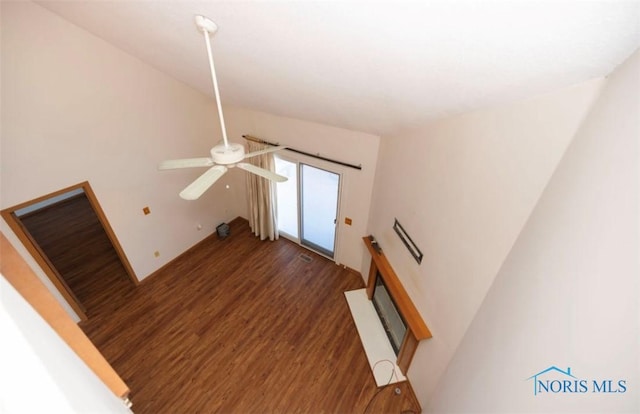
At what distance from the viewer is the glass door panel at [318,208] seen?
13.2 ft

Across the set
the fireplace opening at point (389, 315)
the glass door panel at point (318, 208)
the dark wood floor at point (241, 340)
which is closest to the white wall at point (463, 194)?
the fireplace opening at point (389, 315)

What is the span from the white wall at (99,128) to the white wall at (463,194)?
2.24m

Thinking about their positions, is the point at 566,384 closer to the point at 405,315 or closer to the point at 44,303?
the point at 405,315

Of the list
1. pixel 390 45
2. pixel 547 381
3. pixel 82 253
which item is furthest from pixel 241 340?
pixel 82 253

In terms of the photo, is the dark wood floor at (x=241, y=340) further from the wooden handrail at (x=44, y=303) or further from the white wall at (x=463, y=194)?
the wooden handrail at (x=44, y=303)

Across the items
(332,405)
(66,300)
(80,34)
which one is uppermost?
(80,34)

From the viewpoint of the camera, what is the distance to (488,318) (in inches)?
63.2

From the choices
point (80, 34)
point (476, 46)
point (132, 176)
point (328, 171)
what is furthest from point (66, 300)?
point (476, 46)

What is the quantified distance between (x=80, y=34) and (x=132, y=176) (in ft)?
5.45

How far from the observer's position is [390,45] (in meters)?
1.27

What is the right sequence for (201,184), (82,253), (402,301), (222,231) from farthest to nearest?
(222,231) < (82,253) < (402,301) < (201,184)

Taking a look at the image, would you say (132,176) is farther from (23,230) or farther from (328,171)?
Result: (328,171)

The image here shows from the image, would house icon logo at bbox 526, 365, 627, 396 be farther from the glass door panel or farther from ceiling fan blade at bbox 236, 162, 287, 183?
the glass door panel

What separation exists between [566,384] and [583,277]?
489 mm
